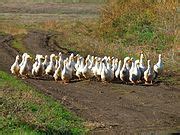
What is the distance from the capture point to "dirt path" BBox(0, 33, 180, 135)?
1639cm

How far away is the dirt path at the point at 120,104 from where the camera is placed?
53.8 feet

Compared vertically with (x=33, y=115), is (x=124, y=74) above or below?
below

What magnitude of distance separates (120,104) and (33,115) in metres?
3.87

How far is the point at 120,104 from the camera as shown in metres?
19.1

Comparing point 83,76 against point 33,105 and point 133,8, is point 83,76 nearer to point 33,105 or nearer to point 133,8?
point 33,105

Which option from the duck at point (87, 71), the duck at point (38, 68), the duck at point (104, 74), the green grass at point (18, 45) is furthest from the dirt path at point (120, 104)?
the green grass at point (18, 45)

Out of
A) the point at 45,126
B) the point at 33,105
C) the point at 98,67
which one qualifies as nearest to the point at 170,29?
the point at 98,67

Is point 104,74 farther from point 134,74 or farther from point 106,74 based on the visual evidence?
point 134,74

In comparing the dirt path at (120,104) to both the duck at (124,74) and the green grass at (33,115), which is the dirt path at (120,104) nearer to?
the green grass at (33,115)

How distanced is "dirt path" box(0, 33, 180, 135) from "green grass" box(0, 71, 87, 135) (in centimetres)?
59

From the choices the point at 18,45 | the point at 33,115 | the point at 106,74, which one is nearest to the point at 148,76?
the point at 106,74

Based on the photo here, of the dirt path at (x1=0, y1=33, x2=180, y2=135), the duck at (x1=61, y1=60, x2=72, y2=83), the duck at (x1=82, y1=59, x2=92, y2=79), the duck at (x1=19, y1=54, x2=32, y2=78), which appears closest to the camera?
the dirt path at (x1=0, y1=33, x2=180, y2=135)

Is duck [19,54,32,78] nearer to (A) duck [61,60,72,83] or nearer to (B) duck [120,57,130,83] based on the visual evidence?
(A) duck [61,60,72,83]

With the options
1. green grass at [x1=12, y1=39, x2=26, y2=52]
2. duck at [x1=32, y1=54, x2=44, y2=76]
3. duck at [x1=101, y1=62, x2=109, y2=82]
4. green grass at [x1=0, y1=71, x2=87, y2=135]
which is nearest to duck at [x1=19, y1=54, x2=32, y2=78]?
duck at [x1=32, y1=54, x2=44, y2=76]
